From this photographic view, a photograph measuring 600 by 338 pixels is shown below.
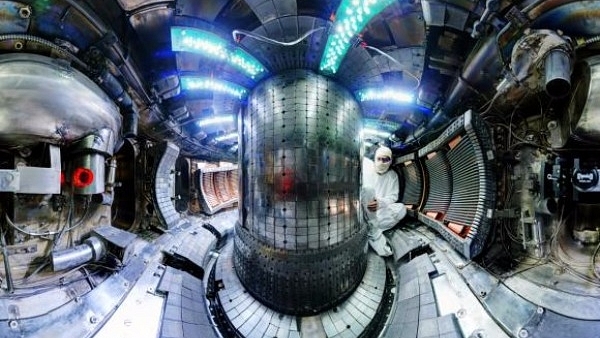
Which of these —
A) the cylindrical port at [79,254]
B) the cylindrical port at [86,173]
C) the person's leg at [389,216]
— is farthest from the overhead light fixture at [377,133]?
the cylindrical port at [79,254]

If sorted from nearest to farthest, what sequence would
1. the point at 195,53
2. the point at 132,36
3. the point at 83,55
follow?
the point at 83,55, the point at 132,36, the point at 195,53

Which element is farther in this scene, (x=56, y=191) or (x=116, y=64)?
(x=116, y=64)

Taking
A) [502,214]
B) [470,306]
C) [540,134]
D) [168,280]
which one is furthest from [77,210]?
[540,134]

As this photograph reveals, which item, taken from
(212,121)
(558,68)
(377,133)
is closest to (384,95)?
(558,68)

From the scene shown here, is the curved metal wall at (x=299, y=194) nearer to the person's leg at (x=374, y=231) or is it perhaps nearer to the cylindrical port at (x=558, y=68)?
the person's leg at (x=374, y=231)

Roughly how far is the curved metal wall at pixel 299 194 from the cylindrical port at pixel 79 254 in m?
1.61

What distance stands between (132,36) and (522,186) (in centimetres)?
486

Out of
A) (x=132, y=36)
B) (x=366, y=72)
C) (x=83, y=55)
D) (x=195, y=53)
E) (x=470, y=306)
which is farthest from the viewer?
(x=366, y=72)

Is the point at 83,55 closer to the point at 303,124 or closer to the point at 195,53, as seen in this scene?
the point at 195,53

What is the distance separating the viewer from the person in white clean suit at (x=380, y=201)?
4500 millimetres

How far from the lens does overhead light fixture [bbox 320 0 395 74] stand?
2.39 meters

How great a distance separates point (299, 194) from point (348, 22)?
1.94m

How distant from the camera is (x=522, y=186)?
9.36ft

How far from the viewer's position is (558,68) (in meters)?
1.99
